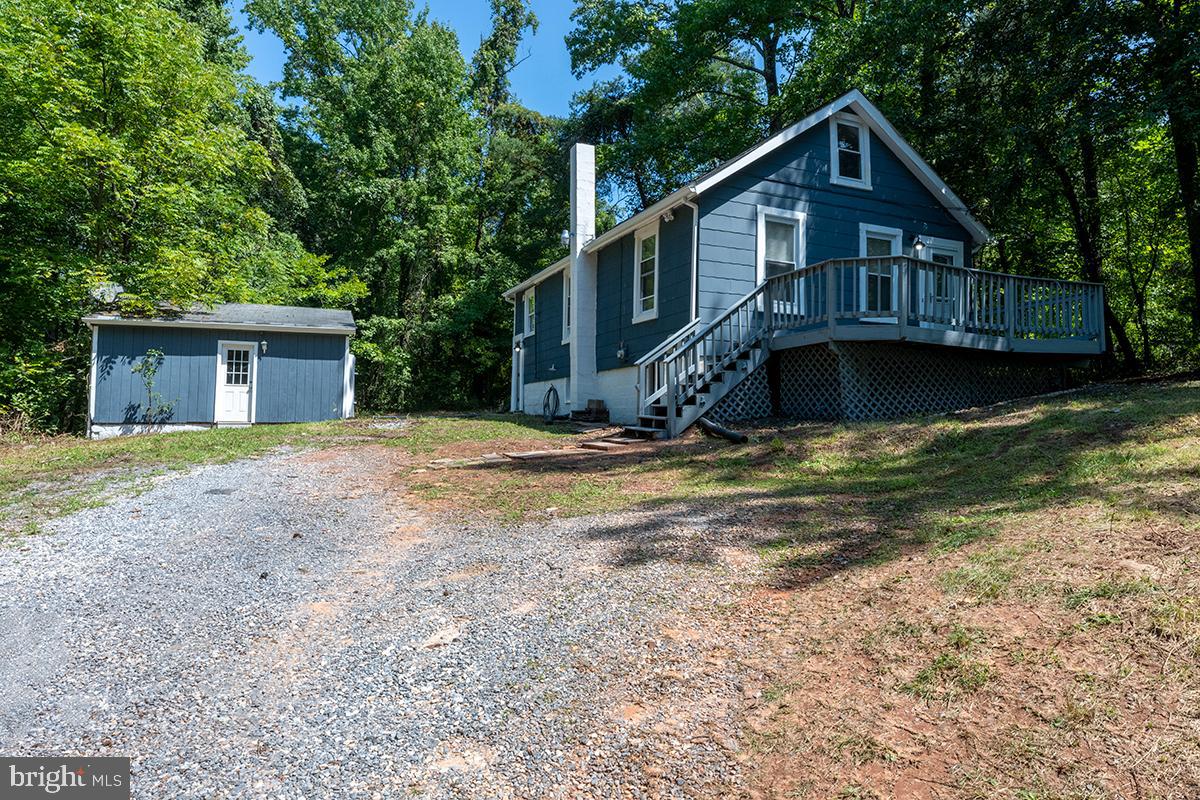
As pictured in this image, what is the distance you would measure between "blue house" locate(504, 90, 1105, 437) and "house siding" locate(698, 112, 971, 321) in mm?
29

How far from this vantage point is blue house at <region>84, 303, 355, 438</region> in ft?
50.5

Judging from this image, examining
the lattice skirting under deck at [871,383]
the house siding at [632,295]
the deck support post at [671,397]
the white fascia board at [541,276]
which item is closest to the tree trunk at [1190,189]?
the lattice skirting under deck at [871,383]

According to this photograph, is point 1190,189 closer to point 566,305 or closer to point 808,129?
point 808,129

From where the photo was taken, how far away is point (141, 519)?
6000 mm

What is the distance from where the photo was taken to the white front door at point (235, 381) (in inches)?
647

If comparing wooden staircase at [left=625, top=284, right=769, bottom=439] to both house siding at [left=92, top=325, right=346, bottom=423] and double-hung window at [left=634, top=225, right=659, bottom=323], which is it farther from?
house siding at [left=92, top=325, right=346, bottom=423]

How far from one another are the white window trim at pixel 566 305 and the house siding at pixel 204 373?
6036 mm

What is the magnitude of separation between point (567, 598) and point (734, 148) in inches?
810

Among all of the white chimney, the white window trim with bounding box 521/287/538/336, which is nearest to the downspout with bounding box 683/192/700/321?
the white chimney

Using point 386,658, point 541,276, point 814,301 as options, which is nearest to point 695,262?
point 814,301

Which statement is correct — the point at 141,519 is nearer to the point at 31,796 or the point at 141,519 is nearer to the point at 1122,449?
the point at 31,796

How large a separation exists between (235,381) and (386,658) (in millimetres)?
15657

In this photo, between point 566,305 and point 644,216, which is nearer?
point 644,216

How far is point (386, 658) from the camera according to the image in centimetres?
330
